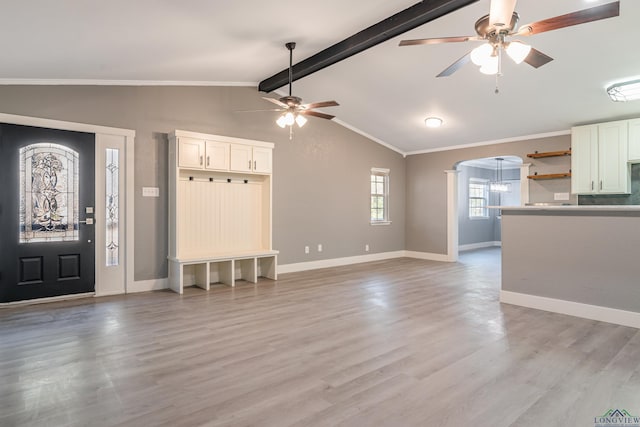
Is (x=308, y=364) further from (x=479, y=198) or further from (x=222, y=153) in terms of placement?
(x=479, y=198)

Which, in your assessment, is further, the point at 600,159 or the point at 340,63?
the point at 600,159

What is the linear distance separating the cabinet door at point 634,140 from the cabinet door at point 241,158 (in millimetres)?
5841

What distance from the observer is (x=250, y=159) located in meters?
5.87

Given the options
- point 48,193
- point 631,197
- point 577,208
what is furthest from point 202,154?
point 631,197

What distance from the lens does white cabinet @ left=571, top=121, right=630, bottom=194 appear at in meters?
5.66

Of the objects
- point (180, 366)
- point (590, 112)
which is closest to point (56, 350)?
point (180, 366)

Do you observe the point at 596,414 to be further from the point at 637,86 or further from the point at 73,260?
the point at 73,260

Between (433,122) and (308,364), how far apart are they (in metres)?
5.47

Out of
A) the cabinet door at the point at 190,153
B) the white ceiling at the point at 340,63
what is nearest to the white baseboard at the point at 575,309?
the white ceiling at the point at 340,63

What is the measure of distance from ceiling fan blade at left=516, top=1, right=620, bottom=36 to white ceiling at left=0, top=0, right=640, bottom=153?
1.19 m

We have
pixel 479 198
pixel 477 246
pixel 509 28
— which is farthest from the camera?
pixel 479 198

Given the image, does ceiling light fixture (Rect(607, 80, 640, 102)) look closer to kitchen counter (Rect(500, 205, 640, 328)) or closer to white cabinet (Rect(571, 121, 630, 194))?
white cabinet (Rect(571, 121, 630, 194))

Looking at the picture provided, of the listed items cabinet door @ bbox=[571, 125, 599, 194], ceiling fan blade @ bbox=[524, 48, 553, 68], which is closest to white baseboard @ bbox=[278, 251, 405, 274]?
cabinet door @ bbox=[571, 125, 599, 194]

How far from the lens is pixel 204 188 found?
18.6ft
